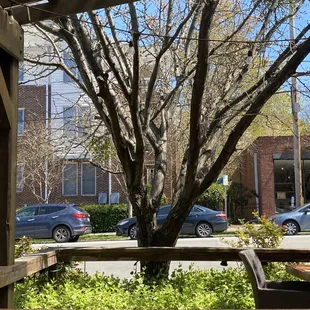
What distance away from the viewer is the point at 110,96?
5.98 meters

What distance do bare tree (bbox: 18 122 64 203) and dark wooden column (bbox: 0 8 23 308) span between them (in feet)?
61.5

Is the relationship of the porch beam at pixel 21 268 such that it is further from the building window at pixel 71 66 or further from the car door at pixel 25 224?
the car door at pixel 25 224

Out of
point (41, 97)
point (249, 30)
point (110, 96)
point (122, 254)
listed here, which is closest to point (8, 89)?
point (110, 96)

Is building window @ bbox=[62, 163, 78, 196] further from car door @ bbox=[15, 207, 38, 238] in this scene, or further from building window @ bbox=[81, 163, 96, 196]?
car door @ bbox=[15, 207, 38, 238]

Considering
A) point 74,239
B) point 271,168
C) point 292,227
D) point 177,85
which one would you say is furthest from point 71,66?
point 271,168

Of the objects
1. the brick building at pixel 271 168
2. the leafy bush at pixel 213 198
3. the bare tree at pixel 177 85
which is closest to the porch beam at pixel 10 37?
the bare tree at pixel 177 85

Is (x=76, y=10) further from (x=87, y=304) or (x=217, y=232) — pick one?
(x=217, y=232)

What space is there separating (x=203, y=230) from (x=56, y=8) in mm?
15326

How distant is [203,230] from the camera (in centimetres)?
1855

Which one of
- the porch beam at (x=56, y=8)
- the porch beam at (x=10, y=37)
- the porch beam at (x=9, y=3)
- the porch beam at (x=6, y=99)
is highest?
the porch beam at (x=56, y=8)

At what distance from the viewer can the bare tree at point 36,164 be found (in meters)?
22.9

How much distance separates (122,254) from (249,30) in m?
5.15

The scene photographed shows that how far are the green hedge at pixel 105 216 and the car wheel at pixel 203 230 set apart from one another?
18.1 ft

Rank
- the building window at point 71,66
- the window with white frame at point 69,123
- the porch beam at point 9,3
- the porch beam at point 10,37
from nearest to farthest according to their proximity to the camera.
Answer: the porch beam at point 10,37 < the porch beam at point 9,3 < the building window at point 71,66 < the window with white frame at point 69,123
